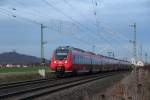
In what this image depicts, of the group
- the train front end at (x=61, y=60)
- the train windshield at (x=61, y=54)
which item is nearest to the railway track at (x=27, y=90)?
the train front end at (x=61, y=60)

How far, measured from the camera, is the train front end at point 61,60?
50.6 m

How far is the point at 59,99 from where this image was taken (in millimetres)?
21453

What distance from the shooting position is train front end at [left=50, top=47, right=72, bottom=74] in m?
50.6

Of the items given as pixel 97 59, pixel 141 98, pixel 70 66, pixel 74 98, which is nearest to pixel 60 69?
pixel 70 66

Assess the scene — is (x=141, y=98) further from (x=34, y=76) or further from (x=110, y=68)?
(x=110, y=68)

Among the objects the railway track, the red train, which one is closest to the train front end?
the red train

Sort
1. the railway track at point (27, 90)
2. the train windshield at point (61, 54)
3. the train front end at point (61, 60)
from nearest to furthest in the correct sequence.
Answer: the railway track at point (27, 90) < the train front end at point (61, 60) < the train windshield at point (61, 54)

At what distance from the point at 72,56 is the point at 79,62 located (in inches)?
155

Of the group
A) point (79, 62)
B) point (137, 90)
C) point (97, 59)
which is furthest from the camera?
point (97, 59)

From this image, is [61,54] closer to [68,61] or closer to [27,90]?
[68,61]

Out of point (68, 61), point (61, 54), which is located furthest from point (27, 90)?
point (61, 54)

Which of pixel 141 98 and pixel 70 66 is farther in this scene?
pixel 70 66

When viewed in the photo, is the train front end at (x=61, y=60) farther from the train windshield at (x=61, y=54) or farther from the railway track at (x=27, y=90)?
the railway track at (x=27, y=90)

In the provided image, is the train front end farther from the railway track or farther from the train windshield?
the railway track
